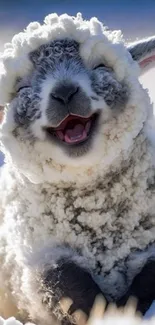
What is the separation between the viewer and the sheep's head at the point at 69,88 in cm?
387

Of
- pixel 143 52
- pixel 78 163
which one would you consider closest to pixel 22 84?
pixel 78 163

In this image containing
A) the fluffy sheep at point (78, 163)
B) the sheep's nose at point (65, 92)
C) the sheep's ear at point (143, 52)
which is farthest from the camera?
the sheep's ear at point (143, 52)

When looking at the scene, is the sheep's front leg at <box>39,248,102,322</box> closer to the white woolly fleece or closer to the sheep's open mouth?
the sheep's open mouth

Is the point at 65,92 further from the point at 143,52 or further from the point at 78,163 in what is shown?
the point at 143,52

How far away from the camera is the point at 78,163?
3953 mm

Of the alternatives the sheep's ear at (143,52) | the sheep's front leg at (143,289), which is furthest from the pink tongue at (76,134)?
the sheep's front leg at (143,289)

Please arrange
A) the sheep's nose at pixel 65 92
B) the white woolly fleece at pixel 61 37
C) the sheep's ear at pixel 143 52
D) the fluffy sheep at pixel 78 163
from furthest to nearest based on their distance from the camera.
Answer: the sheep's ear at pixel 143 52 < the white woolly fleece at pixel 61 37 < the fluffy sheep at pixel 78 163 < the sheep's nose at pixel 65 92

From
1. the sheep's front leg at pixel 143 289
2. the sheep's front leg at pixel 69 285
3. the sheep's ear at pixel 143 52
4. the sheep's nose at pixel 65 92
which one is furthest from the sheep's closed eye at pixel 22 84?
the sheep's front leg at pixel 143 289

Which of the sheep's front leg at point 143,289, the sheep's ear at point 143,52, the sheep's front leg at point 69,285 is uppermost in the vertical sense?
the sheep's ear at point 143,52

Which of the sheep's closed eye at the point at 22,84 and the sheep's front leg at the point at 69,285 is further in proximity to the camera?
the sheep's closed eye at the point at 22,84

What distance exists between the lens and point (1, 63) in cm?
410

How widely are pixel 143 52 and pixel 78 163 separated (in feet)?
2.31

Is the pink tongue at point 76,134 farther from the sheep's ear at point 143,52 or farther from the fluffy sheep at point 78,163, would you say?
the sheep's ear at point 143,52

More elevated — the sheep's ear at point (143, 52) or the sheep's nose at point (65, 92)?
the sheep's ear at point (143, 52)
